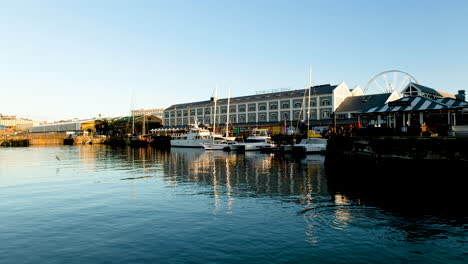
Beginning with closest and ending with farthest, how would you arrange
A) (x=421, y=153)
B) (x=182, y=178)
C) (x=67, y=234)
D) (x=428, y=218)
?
(x=67, y=234)
(x=428, y=218)
(x=421, y=153)
(x=182, y=178)

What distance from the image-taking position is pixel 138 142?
369ft

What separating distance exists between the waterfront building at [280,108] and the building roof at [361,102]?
1.94 metres

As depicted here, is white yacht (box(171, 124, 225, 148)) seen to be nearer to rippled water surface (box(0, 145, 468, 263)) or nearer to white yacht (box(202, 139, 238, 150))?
white yacht (box(202, 139, 238, 150))

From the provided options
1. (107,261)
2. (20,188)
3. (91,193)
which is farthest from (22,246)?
(20,188)

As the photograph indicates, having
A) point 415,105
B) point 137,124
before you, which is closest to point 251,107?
point 137,124

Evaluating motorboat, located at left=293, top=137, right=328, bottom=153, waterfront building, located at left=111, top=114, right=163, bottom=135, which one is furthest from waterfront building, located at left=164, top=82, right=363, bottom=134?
waterfront building, located at left=111, top=114, right=163, bottom=135

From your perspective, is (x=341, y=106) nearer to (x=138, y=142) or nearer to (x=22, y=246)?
(x=138, y=142)

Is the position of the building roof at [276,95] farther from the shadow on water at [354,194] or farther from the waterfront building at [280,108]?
the shadow on water at [354,194]

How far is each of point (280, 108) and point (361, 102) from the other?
Result: 24.2 meters

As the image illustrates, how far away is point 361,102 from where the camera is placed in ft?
291

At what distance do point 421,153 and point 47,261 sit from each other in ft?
84.1

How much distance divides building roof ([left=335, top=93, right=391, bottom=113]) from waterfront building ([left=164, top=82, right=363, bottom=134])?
1.94 meters

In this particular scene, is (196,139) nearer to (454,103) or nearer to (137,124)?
(454,103)

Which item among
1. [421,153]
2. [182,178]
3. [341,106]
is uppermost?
[341,106]
